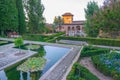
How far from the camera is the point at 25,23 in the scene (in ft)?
143

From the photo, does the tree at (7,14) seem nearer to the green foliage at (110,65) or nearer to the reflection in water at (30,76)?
the reflection in water at (30,76)

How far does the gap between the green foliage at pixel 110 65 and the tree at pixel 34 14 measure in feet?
101

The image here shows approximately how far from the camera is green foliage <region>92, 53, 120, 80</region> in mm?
12431

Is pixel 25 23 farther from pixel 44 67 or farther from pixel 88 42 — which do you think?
pixel 44 67

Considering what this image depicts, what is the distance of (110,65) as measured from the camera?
45.4ft

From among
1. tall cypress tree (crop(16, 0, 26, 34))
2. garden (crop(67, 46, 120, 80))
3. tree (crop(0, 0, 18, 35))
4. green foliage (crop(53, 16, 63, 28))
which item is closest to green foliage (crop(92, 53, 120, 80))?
garden (crop(67, 46, 120, 80))

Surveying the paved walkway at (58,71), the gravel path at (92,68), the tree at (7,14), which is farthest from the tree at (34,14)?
the paved walkway at (58,71)

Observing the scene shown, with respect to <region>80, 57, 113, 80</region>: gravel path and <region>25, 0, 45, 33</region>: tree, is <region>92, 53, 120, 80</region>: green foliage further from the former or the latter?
<region>25, 0, 45, 33</region>: tree

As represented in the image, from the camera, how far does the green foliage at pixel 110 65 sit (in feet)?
40.8

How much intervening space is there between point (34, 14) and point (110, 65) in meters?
33.1

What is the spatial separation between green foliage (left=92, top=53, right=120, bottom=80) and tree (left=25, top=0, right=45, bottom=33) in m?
30.7

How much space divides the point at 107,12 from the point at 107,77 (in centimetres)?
1266

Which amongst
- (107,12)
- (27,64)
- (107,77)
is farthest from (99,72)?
(107,12)

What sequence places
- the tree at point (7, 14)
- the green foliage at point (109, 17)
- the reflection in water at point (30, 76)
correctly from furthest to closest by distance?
the tree at point (7, 14)
the green foliage at point (109, 17)
the reflection in water at point (30, 76)
